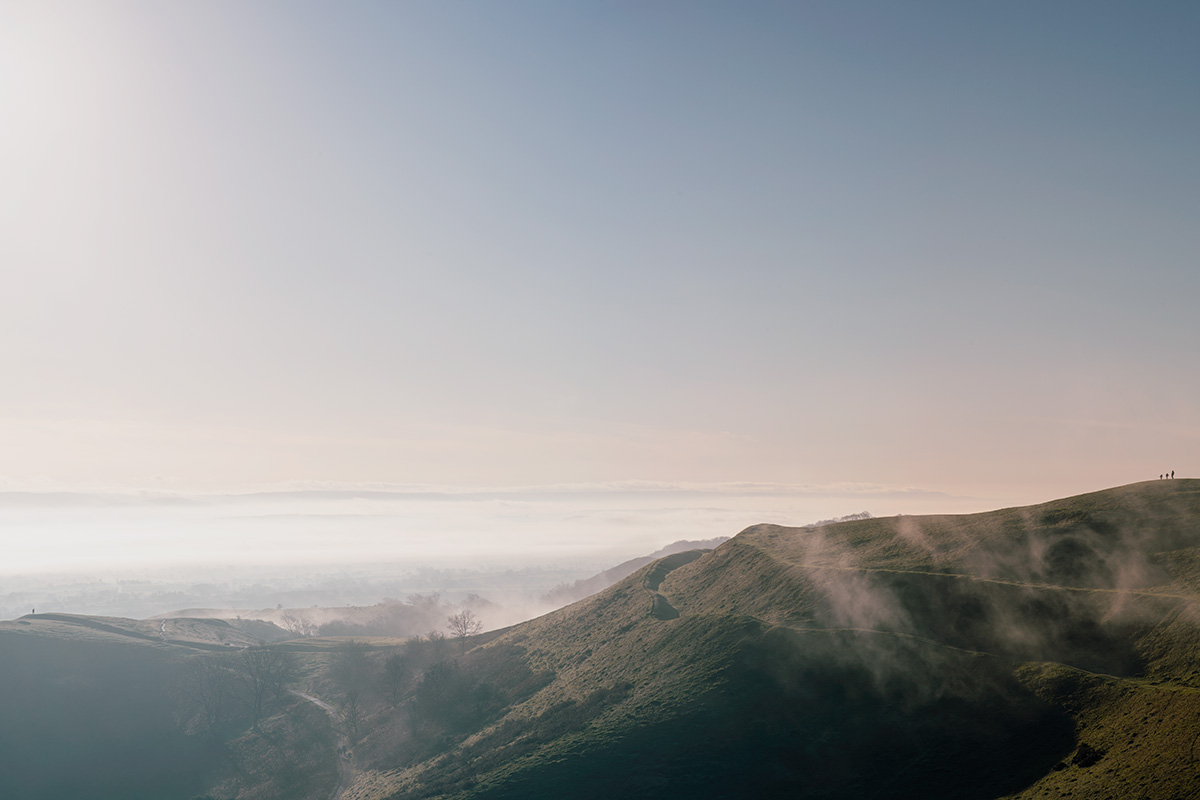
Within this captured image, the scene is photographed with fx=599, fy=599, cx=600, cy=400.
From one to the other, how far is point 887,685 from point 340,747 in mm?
88864

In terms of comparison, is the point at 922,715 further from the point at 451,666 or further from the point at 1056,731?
the point at 451,666

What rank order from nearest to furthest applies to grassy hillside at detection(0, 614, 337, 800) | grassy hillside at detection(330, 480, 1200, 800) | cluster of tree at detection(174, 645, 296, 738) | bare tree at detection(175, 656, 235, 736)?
1. grassy hillside at detection(330, 480, 1200, 800)
2. grassy hillside at detection(0, 614, 337, 800)
3. bare tree at detection(175, 656, 235, 736)
4. cluster of tree at detection(174, 645, 296, 738)

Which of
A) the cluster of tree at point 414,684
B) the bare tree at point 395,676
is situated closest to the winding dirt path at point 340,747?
the cluster of tree at point 414,684

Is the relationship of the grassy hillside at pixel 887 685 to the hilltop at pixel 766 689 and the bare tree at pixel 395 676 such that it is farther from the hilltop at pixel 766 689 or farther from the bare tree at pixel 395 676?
the bare tree at pixel 395 676

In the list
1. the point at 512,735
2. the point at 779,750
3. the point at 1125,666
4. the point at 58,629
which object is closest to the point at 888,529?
the point at 1125,666

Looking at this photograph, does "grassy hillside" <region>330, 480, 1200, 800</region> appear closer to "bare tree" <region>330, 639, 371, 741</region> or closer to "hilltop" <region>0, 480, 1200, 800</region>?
"hilltop" <region>0, 480, 1200, 800</region>

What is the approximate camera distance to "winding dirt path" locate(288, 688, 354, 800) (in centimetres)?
8919

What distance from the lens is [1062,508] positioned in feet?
277

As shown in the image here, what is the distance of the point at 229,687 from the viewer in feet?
407

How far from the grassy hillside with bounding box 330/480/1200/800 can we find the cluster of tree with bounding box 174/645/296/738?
1285 inches

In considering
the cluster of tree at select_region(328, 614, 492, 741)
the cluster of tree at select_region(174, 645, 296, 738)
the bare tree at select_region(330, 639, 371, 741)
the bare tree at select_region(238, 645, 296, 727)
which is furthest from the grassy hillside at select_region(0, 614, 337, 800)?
the cluster of tree at select_region(328, 614, 492, 741)

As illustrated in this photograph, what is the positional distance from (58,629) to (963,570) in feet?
613

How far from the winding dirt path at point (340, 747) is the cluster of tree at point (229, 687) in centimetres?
653

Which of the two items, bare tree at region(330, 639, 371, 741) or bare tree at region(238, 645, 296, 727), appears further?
bare tree at region(238, 645, 296, 727)
